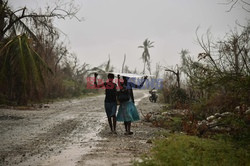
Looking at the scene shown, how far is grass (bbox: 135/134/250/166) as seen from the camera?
5508mm

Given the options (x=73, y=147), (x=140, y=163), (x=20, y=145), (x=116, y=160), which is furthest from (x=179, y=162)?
(x=20, y=145)

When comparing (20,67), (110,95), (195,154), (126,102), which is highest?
(20,67)

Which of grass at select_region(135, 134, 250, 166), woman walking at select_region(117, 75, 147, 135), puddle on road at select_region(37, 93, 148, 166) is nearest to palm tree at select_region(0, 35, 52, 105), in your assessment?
puddle on road at select_region(37, 93, 148, 166)

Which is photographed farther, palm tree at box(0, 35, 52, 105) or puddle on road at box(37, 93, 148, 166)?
palm tree at box(0, 35, 52, 105)

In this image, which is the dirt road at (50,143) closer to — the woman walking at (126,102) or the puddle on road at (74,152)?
the puddle on road at (74,152)

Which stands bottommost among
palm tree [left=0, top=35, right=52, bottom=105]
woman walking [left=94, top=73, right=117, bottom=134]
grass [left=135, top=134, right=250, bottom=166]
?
grass [left=135, top=134, right=250, bottom=166]

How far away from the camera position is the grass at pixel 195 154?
5.51 meters

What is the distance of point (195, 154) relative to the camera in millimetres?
6215

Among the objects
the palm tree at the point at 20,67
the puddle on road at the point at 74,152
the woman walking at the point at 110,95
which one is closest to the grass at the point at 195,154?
the puddle on road at the point at 74,152

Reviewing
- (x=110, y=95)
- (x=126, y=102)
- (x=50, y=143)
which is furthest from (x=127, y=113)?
(x=50, y=143)

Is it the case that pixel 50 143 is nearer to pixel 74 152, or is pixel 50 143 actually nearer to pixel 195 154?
pixel 74 152

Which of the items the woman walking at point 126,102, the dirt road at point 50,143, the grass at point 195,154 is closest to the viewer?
the grass at point 195,154

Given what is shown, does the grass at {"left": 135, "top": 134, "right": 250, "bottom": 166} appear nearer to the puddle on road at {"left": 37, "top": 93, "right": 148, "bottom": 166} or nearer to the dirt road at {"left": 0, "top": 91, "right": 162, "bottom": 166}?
the dirt road at {"left": 0, "top": 91, "right": 162, "bottom": 166}

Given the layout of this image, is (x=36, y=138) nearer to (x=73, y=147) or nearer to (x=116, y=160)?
(x=73, y=147)
